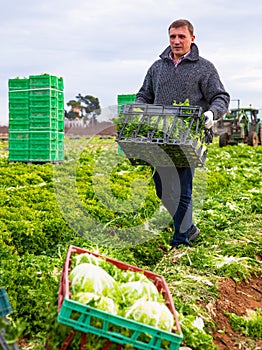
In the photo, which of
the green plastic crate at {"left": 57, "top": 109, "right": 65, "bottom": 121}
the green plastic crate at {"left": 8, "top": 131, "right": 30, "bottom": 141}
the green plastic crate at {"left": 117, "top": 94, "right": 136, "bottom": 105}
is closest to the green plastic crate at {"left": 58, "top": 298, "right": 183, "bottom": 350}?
the green plastic crate at {"left": 8, "top": 131, "right": 30, "bottom": 141}

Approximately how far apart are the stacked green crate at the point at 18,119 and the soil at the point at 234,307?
11834 millimetres

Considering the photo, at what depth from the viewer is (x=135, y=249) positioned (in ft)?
20.5

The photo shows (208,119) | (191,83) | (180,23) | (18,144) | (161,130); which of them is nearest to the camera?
(161,130)

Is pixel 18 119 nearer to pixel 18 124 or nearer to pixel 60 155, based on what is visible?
pixel 18 124

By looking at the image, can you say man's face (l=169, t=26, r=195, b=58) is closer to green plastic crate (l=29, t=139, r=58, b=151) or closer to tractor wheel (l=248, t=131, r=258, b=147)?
green plastic crate (l=29, t=139, r=58, b=151)

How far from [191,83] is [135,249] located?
75.9 inches

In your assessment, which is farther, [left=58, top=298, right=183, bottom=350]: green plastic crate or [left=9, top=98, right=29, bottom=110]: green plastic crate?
[left=9, top=98, right=29, bottom=110]: green plastic crate

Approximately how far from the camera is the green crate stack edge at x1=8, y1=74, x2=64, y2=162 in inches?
642

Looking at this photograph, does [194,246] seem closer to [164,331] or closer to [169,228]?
[169,228]

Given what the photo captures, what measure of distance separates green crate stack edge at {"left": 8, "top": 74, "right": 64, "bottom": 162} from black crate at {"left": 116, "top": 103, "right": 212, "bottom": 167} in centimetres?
1117

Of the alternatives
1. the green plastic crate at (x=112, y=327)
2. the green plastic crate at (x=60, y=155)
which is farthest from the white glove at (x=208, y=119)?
the green plastic crate at (x=60, y=155)

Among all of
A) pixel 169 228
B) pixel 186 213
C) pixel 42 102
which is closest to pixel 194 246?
pixel 186 213

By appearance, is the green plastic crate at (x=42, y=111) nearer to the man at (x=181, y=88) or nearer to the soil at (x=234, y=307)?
the man at (x=181, y=88)

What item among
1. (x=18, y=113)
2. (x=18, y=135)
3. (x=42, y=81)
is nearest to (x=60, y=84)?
(x=42, y=81)
